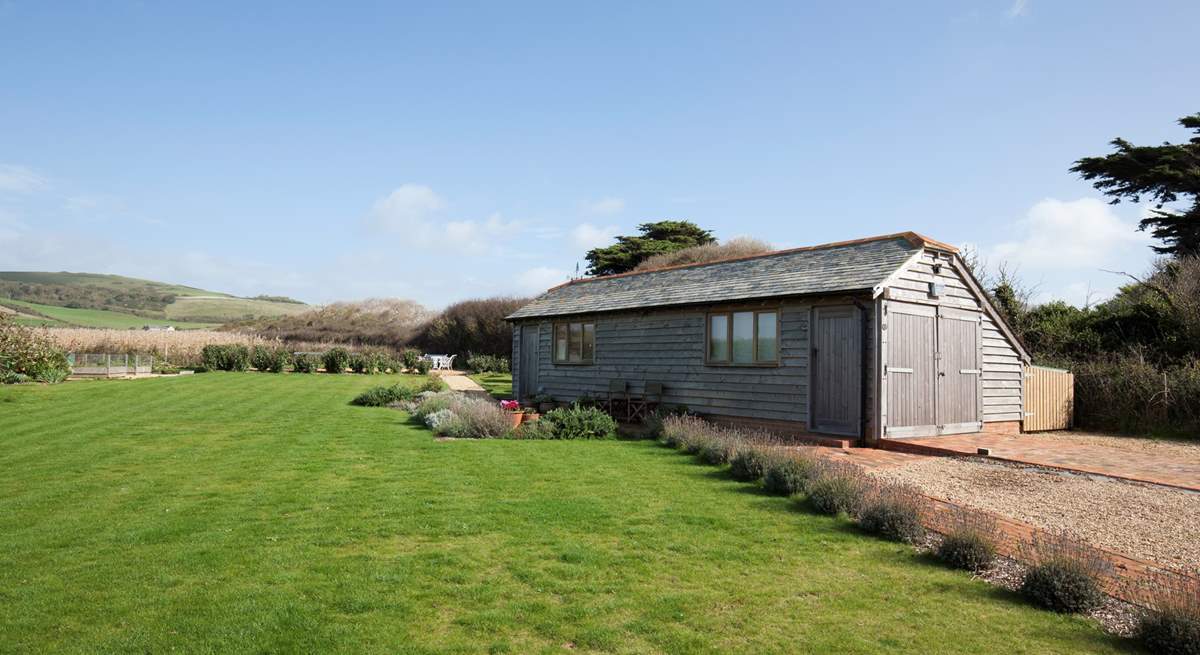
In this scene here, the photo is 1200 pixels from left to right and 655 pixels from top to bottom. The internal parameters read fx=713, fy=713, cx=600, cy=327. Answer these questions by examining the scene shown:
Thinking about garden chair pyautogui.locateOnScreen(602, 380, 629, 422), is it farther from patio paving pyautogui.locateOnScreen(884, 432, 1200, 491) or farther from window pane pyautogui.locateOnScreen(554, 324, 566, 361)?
patio paving pyautogui.locateOnScreen(884, 432, 1200, 491)

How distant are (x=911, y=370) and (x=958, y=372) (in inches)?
68.8

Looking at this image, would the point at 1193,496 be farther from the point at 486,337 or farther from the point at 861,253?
the point at 486,337

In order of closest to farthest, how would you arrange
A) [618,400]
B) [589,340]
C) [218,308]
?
[618,400] < [589,340] < [218,308]

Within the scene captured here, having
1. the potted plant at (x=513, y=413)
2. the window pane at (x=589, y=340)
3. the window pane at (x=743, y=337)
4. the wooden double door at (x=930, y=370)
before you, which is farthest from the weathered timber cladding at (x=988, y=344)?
the window pane at (x=589, y=340)

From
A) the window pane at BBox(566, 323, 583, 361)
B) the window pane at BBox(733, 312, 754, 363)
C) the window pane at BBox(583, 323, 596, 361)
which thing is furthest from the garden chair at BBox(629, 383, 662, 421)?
the window pane at BBox(566, 323, 583, 361)

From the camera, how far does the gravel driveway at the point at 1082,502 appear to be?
600cm

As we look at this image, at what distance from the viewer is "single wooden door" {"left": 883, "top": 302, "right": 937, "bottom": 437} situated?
11.9 m

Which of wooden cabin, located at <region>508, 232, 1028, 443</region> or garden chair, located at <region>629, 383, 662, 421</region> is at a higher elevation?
wooden cabin, located at <region>508, 232, 1028, 443</region>

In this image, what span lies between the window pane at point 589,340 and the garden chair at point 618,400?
1.55 meters

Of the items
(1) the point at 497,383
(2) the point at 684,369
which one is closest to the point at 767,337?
(2) the point at 684,369

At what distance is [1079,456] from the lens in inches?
422

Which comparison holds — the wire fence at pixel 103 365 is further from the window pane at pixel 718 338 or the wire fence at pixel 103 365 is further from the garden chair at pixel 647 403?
the window pane at pixel 718 338

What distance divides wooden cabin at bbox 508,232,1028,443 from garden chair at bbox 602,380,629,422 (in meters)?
0.20

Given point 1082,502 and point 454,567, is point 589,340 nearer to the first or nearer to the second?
point 1082,502
